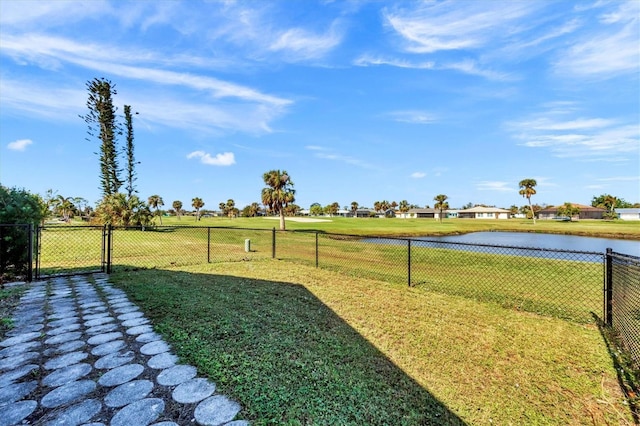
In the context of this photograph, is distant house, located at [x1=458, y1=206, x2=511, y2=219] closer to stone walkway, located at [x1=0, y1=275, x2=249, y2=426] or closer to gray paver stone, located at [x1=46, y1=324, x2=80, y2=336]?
stone walkway, located at [x1=0, y1=275, x2=249, y2=426]

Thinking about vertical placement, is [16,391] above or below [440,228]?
above

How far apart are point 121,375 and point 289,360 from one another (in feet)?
4.80

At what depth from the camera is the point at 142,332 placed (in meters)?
3.32

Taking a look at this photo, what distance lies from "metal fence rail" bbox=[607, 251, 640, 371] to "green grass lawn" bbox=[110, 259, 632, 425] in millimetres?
301

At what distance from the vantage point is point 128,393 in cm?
211

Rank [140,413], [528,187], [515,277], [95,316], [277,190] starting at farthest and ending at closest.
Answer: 1. [528,187]
2. [277,190]
3. [515,277]
4. [95,316]
5. [140,413]

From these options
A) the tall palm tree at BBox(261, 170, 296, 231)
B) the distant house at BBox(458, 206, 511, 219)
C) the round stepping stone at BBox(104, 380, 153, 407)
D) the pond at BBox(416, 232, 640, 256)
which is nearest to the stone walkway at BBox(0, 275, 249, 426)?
the round stepping stone at BBox(104, 380, 153, 407)

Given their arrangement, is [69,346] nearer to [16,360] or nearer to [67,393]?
[16,360]

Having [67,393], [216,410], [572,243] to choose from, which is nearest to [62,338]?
[67,393]

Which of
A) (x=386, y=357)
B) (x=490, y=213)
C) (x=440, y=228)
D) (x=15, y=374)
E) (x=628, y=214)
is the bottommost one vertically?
(x=440, y=228)

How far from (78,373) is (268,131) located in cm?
2682

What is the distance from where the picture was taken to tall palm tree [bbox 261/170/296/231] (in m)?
28.1

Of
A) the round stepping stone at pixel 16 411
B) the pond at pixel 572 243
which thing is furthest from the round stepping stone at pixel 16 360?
the pond at pixel 572 243

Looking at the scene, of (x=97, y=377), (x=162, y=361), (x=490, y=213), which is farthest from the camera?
(x=490, y=213)
